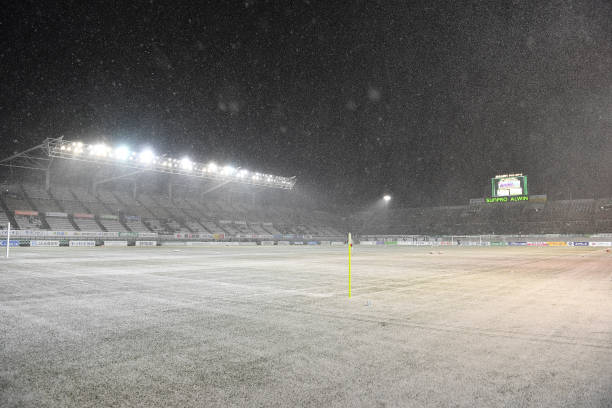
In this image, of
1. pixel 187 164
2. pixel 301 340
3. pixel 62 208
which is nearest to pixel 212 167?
pixel 187 164

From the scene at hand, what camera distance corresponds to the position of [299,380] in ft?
12.8

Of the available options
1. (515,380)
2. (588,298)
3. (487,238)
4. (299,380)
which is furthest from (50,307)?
(487,238)

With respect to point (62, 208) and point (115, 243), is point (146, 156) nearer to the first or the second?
point (115, 243)

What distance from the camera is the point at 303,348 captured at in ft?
16.6

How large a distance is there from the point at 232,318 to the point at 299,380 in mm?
3377

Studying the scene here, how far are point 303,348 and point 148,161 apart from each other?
4868cm

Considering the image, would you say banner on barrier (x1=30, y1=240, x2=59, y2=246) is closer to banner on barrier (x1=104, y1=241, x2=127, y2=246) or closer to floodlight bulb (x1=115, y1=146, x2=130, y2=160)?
banner on barrier (x1=104, y1=241, x2=127, y2=246)

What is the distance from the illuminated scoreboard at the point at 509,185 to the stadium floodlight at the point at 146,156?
177 ft

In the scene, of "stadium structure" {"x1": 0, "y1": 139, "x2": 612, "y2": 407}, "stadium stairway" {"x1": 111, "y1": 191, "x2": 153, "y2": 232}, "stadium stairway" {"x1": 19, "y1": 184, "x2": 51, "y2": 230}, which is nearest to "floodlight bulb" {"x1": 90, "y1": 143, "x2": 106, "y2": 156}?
"stadium stairway" {"x1": 19, "y1": 184, "x2": 51, "y2": 230}

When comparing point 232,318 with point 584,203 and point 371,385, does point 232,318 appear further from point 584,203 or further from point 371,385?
point 584,203

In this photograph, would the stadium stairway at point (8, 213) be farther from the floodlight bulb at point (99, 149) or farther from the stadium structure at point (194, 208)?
the floodlight bulb at point (99, 149)

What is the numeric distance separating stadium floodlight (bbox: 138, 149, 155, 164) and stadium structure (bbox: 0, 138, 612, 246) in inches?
5.7

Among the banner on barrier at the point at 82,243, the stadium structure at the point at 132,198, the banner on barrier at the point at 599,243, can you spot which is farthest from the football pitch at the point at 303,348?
the banner on barrier at the point at 599,243

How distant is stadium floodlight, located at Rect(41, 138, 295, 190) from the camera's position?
41.8 metres
